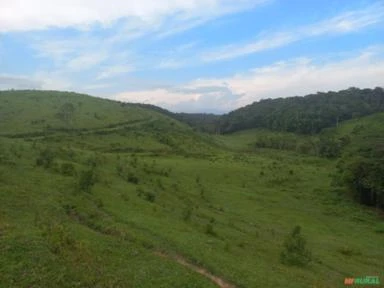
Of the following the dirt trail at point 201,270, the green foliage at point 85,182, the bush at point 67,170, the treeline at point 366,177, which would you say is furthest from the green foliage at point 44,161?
the treeline at point 366,177

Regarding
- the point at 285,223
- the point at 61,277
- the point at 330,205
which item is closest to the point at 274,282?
the point at 61,277

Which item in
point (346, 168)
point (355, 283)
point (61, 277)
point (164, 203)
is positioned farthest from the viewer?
point (346, 168)

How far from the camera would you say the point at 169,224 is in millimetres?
31844

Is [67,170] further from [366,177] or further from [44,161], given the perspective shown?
[366,177]

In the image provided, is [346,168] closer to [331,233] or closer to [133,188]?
[331,233]

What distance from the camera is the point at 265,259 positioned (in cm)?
3064

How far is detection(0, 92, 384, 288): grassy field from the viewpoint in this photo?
21141 mm

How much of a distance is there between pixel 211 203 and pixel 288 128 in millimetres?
153296

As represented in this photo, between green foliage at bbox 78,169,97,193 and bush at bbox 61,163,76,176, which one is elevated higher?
bush at bbox 61,163,76,176

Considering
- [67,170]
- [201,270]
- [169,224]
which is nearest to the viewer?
[201,270]

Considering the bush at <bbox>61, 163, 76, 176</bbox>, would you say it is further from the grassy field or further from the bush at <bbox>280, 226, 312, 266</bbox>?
the bush at <bbox>280, 226, 312, 266</bbox>

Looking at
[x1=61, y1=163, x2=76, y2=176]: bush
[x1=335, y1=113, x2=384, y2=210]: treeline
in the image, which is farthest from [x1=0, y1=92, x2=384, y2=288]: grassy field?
[x1=335, y1=113, x2=384, y2=210]: treeline

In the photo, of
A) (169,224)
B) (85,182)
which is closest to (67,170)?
(85,182)

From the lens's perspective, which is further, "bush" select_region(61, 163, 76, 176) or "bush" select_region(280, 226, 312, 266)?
"bush" select_region(61, 163, 76, 176)
